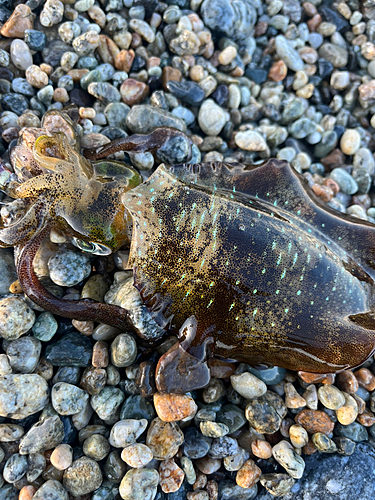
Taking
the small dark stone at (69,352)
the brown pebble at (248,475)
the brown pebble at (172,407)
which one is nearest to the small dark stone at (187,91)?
the small dark stone at (69,352)

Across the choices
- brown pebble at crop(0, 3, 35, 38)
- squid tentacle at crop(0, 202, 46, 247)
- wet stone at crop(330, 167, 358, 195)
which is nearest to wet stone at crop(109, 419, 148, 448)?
squid tentacle at crop(0, 202, 46, 247)

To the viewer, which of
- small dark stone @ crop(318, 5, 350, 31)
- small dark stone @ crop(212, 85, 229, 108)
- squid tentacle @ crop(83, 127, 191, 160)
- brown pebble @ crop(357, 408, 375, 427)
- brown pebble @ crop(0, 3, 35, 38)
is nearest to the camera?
brown pebble @ crop(357, 408, 375, 427)

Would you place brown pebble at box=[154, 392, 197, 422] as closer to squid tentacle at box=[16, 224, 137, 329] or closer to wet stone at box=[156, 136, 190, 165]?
squid tentacle at box=[16, 224, 137, 329]

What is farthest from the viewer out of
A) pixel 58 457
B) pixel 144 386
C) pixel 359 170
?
pixel 359 170

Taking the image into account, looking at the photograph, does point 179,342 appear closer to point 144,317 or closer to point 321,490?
point 144,317

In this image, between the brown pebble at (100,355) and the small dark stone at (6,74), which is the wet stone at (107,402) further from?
the small dark stone at (6,74)

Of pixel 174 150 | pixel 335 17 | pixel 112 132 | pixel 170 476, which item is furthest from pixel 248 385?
pixel 335 17

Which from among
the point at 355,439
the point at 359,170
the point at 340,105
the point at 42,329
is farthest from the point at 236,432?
the point at 340,105
